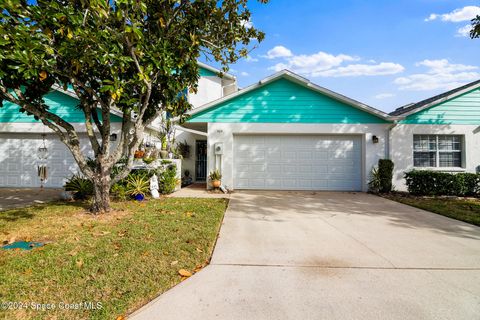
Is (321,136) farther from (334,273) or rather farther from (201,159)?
(334,273)

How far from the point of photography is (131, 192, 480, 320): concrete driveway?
212cm

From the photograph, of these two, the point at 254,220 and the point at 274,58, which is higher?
the point at 274,58

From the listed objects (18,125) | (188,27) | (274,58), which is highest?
(274,58)

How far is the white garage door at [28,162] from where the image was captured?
32.1ft

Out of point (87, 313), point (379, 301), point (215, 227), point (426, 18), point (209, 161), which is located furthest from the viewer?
point (209, 161)

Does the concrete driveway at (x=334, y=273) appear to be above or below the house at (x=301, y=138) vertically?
below

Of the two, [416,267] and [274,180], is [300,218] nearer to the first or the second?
[416,267]

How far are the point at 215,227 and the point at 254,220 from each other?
1.09 meters

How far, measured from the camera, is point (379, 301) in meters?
2.24

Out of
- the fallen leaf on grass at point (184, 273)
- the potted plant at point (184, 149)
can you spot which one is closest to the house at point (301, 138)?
the potted plant at point (184, 149)

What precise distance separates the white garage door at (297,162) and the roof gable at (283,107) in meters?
0.82

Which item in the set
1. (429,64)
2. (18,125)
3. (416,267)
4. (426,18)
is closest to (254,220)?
(416,267)

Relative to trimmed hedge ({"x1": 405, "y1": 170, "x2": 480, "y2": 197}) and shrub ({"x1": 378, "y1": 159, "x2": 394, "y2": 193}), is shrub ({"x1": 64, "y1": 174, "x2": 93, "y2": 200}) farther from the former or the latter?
trimmed hedge ({"x1": 405, "y1": 170, "x2": 480, "y2": 197})

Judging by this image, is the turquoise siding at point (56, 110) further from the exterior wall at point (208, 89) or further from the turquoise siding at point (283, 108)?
the exterior wall at point (208, 89)
